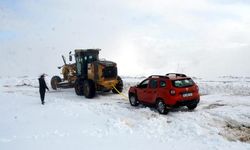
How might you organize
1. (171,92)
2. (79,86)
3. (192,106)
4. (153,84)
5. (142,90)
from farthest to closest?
(79,86) < (142,90) < (153,84) < (192,106) < (171,92)

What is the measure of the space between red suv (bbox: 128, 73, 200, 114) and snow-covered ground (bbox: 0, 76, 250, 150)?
51 cm

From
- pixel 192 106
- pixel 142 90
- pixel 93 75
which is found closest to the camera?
pixel 192 106

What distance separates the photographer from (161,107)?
50.5ft

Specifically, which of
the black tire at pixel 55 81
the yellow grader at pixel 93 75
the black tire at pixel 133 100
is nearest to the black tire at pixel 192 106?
the black tire at pixel 133 100

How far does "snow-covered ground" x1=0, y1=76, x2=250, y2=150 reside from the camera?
1026 centimetres

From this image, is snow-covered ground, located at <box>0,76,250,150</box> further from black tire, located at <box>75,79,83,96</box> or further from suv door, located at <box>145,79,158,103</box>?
black tire, located at <box>75,79,83,96</box>

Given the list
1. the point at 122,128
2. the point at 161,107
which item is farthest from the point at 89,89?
the point at 122,128

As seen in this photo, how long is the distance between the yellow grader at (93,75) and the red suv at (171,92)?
6163 millimetres

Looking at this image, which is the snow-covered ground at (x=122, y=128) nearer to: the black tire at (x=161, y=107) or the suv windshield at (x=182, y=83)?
the black tire at (x=161, y=107)

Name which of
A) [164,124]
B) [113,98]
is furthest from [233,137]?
[113,98]

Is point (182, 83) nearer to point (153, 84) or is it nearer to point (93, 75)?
point (153, 84)

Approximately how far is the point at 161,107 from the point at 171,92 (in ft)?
3.13

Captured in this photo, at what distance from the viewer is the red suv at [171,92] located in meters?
14.9

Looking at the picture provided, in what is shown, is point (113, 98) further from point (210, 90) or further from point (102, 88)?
point (210, 90)
